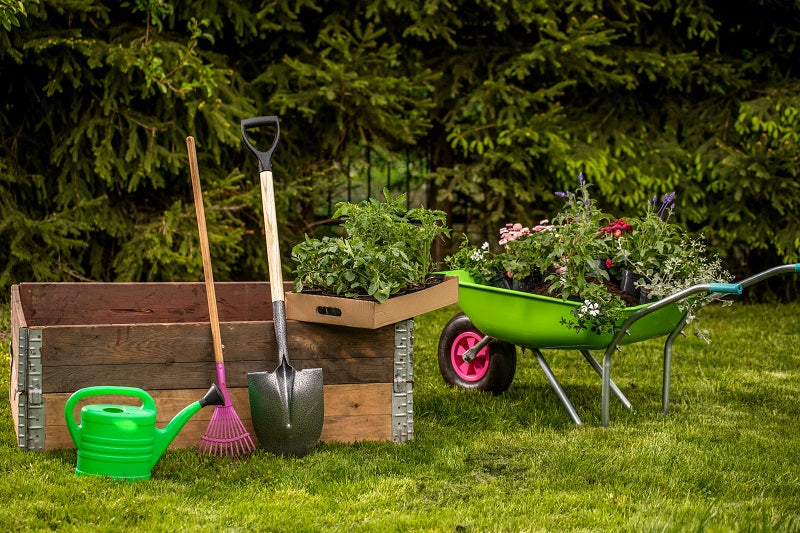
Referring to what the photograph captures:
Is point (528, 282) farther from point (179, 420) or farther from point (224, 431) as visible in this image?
point (179, 420)

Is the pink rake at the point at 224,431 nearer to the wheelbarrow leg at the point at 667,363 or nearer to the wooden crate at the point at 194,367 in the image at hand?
the wooden crate at the point at 194,367

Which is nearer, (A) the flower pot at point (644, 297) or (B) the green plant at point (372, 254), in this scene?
(B) the green plant at point (372, 254)

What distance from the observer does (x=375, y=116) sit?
698cm

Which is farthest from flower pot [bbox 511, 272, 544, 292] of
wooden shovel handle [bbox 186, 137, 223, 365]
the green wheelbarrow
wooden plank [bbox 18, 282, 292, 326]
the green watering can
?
the green watering can

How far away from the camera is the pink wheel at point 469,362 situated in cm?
448

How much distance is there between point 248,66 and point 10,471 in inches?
186

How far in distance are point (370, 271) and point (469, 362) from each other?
125cm

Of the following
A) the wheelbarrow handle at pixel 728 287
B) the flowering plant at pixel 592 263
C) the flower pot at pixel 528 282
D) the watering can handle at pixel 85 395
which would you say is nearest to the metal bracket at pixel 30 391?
the watering can handle at pixel 85 395

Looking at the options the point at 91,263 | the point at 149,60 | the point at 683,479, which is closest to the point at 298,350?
the point at 683,479

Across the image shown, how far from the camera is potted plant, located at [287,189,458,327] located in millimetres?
3354

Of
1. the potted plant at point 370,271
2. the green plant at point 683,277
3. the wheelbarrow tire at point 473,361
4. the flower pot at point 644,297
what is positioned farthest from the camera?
the wheelbarrow tire at point 473,361

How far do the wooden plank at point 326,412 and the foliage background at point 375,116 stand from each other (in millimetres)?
2873

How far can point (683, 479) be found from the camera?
126 inches

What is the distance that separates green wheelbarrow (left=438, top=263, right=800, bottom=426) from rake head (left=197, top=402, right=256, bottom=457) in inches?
47.4
